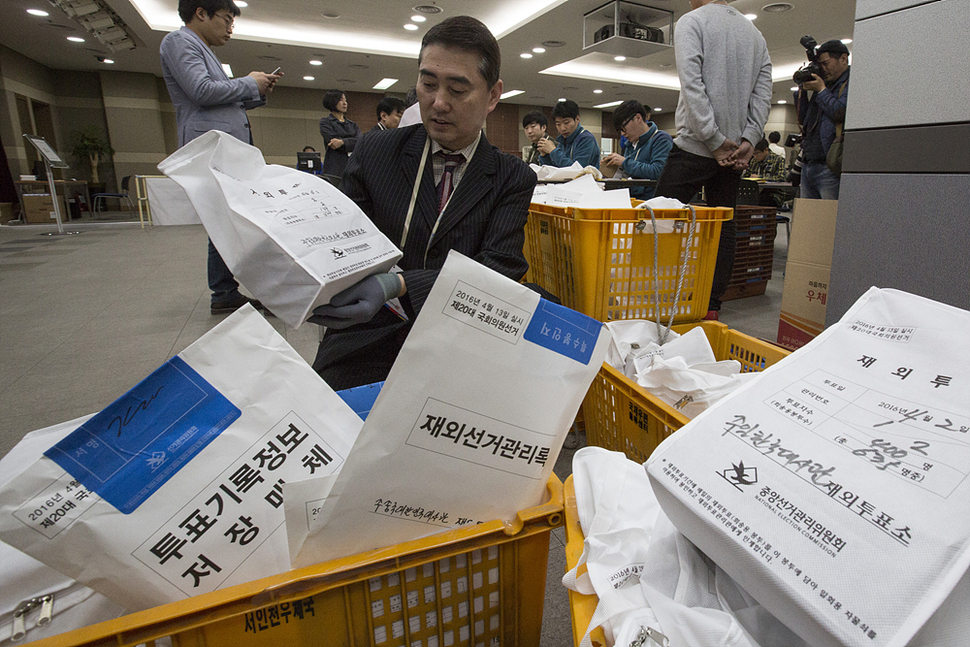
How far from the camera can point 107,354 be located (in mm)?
2146

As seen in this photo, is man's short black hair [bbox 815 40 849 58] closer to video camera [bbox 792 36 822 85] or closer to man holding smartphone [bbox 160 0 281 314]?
video camera [bbox 792 36 822 85]

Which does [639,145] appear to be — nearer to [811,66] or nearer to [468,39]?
[811,66]

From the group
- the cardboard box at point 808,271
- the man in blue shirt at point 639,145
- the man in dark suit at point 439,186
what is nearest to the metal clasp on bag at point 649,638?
the man in dark suit at point 439,186

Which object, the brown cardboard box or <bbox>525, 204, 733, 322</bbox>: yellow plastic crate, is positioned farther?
the brown cardboard box

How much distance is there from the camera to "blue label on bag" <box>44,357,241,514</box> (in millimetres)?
392

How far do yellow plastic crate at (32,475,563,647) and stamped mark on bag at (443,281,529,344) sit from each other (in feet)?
0.57

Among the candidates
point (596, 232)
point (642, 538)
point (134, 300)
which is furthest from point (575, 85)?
point (642, 538)

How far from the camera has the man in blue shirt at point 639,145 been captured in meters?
3.25

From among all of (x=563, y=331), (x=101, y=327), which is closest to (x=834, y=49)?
(x=563, y=331)

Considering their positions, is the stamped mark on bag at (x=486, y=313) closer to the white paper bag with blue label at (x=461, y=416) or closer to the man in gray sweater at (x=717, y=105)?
the white paper bag with blue label at (x=461, y=416)

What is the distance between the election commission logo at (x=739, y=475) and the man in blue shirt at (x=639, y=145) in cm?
301

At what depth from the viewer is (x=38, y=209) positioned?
8375mm

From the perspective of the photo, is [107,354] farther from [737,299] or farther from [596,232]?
[737,299]

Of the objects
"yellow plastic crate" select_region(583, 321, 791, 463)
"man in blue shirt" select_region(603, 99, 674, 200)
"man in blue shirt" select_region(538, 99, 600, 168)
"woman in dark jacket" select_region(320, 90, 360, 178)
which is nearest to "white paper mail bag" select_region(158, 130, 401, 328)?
"yellow plastic crate" select_region(583, 321, 791, 463)
